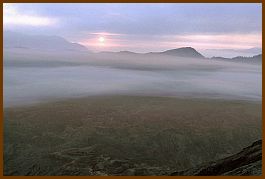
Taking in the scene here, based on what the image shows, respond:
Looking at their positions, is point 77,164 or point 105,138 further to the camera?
point 105,138

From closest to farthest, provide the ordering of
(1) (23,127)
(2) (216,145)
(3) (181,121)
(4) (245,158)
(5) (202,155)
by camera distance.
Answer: (4) (245,158), (5) (202,155), (2) (216,145), (1) (23,127), (3) (181,121)

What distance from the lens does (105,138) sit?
134375mm

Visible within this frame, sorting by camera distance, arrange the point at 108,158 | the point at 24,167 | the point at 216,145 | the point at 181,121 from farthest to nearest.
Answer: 1. the point at 181,121
2. the point at 216,145
3. the point at 108,158
4. the point at 24,167

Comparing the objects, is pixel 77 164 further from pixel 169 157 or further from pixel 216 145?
pixel 216 145

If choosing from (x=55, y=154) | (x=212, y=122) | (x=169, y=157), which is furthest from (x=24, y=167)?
(x=212, y=122)

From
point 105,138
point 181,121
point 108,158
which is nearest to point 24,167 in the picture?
point 108,158

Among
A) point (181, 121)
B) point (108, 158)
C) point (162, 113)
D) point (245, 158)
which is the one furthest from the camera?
point (162, 113)

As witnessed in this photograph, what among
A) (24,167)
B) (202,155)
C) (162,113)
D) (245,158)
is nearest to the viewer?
(245,158)

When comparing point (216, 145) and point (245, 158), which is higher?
point (245, 158)

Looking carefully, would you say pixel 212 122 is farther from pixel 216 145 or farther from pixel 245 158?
pixel 245 158

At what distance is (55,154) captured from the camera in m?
115

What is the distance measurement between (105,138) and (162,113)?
59.2m

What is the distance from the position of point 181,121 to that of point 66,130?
55.1 metres

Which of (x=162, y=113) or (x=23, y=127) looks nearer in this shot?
(x=23, y=127)
